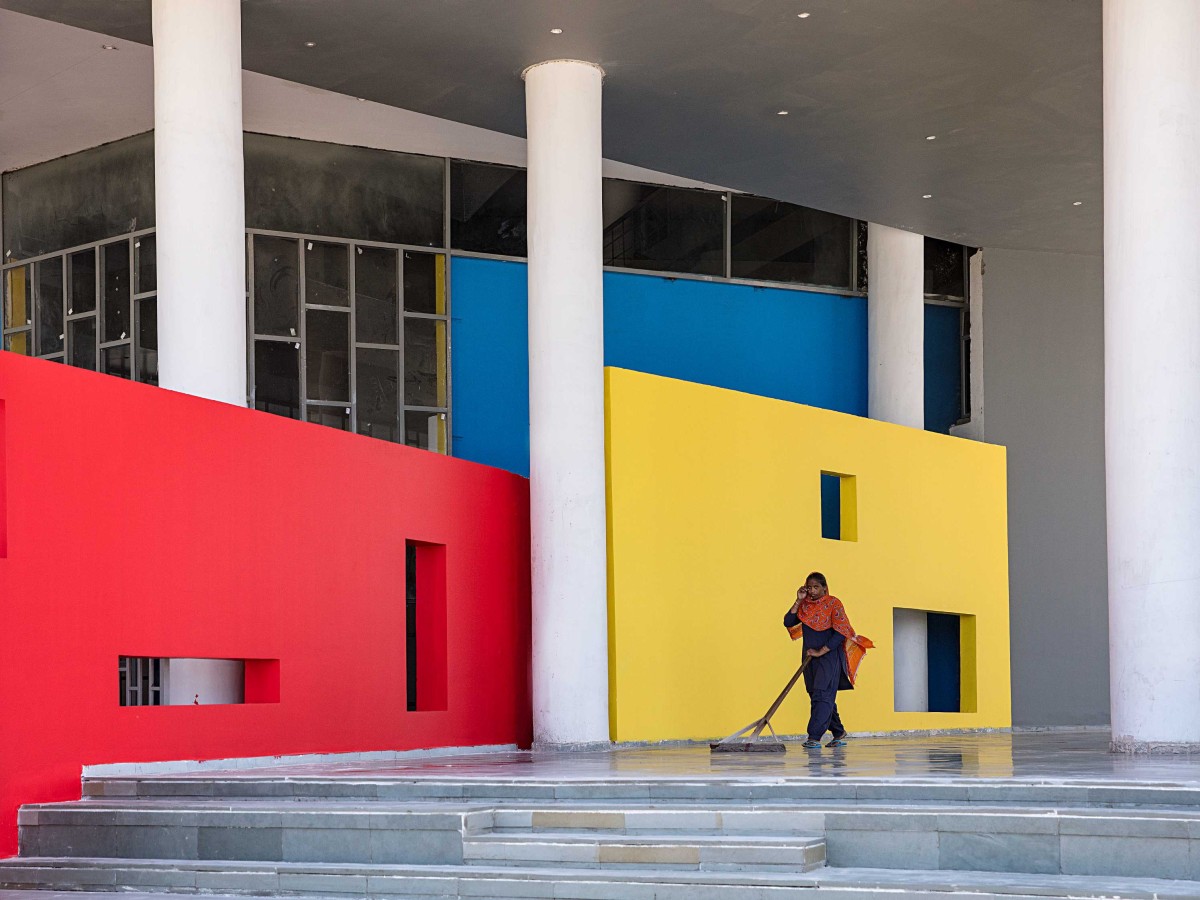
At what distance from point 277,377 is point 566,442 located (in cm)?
537

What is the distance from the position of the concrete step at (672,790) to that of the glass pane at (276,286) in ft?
28.9

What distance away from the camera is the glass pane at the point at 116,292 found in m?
17.6

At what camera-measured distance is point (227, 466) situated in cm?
1009

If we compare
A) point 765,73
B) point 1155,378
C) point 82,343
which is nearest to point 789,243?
point 765,73

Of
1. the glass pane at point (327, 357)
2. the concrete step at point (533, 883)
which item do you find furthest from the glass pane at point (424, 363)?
the concrete step at point (533, 883)

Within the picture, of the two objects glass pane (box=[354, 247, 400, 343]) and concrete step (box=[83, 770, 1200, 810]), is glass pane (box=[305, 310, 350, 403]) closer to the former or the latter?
glass pane (box=[354, 247, 400, 343])

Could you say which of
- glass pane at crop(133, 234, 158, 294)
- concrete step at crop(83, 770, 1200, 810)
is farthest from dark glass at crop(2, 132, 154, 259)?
concrete step at crop(83, 770, 1200, 810)

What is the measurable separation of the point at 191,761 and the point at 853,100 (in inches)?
348

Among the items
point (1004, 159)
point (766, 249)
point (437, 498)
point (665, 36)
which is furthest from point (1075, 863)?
point (766, 249)

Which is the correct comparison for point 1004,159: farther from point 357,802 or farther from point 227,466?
point 357,802

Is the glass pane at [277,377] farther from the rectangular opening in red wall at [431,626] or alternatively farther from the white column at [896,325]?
the white column at [896,325]

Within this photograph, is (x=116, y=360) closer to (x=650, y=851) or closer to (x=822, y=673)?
(x=822, y=673)

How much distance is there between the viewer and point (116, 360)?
17.7 meters

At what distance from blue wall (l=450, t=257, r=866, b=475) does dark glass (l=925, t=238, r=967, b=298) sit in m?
1.44
